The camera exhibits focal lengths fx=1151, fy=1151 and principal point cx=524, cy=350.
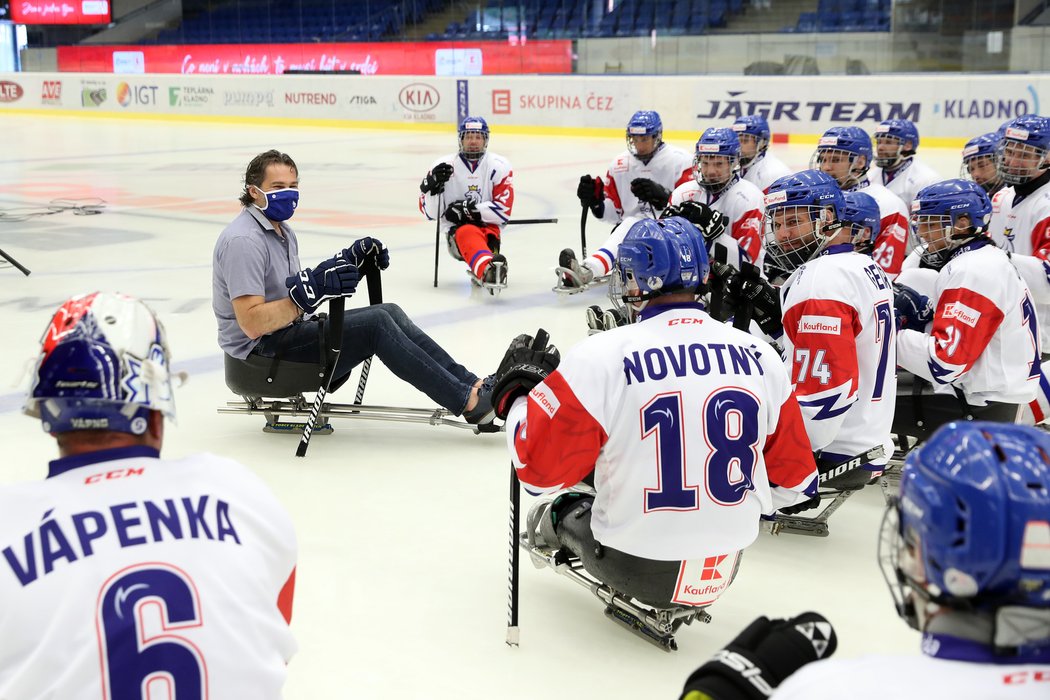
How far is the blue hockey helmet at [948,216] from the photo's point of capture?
14.1ft

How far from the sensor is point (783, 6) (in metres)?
21.0

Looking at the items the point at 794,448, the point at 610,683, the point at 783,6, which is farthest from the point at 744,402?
the point at 783,6

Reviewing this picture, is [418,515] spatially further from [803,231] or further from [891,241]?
[891,241]

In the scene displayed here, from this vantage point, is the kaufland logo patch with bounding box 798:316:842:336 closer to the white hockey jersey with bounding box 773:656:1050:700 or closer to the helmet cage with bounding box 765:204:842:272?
the helmet cage with bounding box 765:204:842:272

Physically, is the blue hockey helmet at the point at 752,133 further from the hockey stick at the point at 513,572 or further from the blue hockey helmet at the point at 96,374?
the blue hockey helmet at the point at 96,374

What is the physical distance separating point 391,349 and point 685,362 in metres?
2.35

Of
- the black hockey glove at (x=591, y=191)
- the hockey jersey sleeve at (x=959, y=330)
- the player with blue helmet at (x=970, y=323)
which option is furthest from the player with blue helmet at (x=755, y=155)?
the hockey jersey sleeve at (x=959, y=330)

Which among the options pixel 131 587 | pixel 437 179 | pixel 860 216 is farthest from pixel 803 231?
pixel 437 179

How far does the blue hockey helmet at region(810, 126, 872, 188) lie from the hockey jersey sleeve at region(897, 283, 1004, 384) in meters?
2.26

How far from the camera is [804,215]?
13.4ft

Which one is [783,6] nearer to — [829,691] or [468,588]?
[468,588]

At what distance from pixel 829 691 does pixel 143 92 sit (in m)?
27.4

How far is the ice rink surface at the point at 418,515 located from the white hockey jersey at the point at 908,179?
2.23 m

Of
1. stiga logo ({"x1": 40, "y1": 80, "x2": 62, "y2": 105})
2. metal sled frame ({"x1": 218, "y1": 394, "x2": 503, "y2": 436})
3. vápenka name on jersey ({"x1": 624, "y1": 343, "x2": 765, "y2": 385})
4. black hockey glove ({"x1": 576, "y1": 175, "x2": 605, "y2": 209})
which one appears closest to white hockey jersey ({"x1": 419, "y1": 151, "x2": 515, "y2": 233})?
black hockey glove ({"x1": 576, "y1": 175, "x2": 605, "y2": 209})
